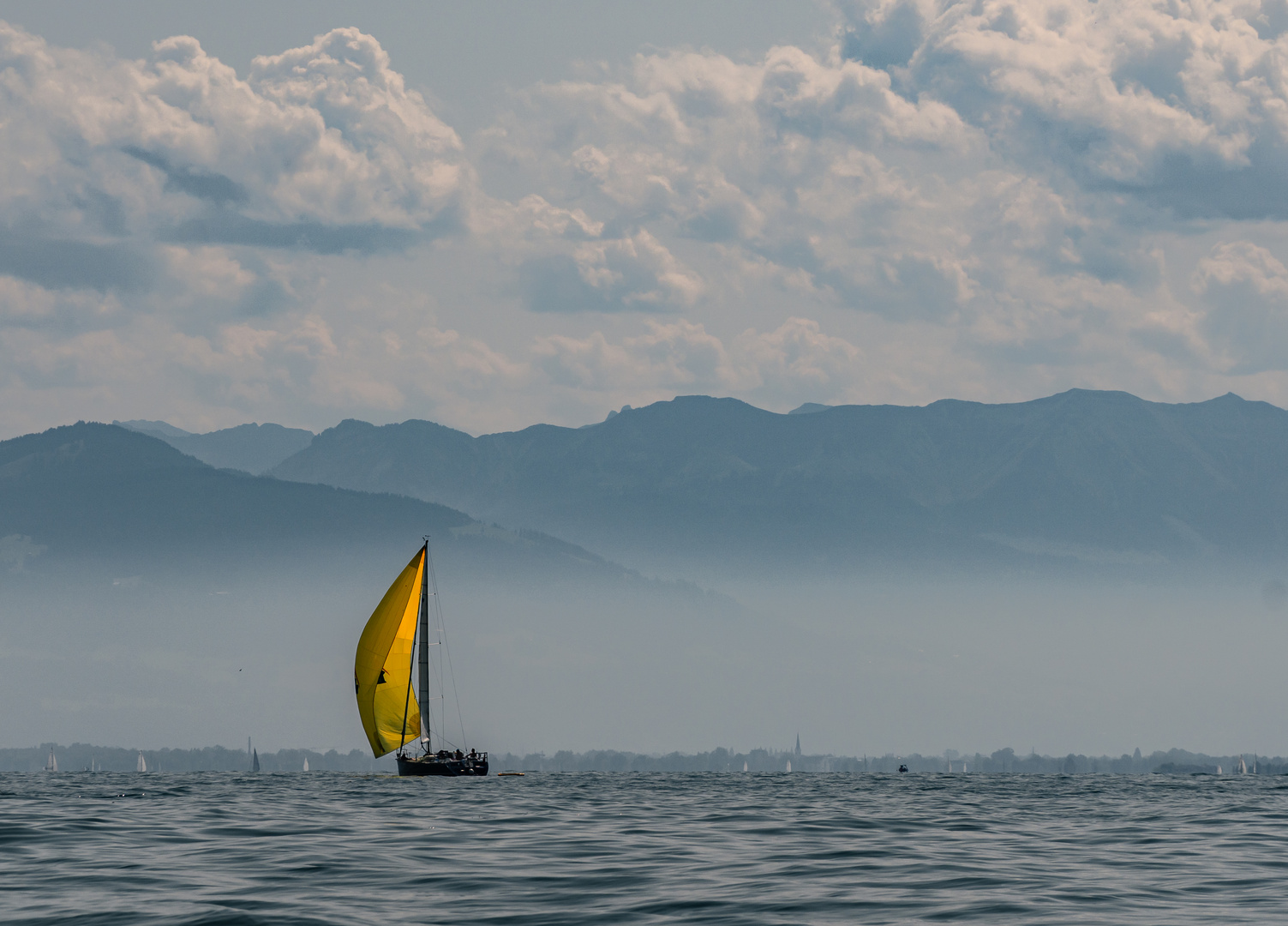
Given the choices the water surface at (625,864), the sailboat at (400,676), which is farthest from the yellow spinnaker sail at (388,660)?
the water surface at (625,864)

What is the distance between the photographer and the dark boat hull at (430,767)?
123 m

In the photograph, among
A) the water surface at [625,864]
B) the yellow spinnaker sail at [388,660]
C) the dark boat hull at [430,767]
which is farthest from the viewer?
the dark boat hull at [430,767]

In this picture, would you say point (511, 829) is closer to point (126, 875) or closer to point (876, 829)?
point (876, 829)

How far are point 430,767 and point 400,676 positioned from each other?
8476 millimetres

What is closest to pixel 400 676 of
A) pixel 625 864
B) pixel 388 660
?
pixel 388 660

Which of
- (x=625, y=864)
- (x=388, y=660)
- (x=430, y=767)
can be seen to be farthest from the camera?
(x=430, y=767)

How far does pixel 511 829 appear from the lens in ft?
171

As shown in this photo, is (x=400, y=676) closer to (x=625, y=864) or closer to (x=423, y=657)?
(x=423, y=657)

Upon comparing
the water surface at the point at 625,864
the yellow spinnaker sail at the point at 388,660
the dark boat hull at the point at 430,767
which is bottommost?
the water surface at the point at 625,864

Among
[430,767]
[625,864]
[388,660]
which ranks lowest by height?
[625,864]

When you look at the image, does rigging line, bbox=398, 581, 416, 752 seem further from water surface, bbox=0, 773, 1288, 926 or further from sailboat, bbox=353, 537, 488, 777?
water surface, bbox=0, 773, 1288, 926

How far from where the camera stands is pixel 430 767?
4857 inches

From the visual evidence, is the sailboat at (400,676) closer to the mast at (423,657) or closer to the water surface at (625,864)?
the mast at (423,657)

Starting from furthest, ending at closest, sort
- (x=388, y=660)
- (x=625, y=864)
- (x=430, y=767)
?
(x=430, y=767) < (x=388, y=660) < (x=625, y=864)
